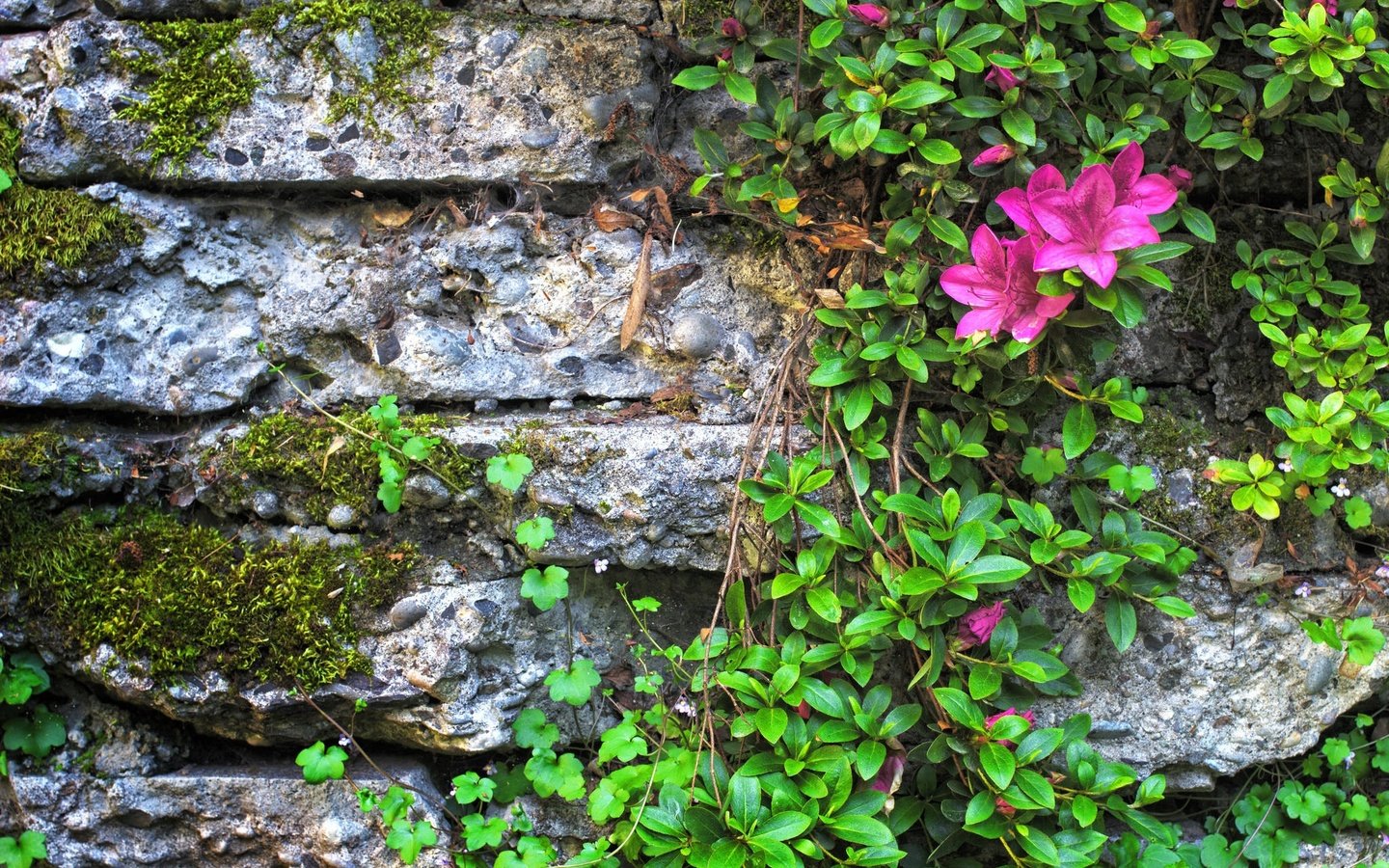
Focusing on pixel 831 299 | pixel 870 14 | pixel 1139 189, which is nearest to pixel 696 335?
pixel 831 299

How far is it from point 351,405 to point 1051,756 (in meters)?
1.84

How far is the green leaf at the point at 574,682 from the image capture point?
213 centimetres

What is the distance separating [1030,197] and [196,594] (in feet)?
6.63

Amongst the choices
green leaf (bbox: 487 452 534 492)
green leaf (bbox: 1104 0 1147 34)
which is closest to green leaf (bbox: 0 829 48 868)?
green leaf (bbox: 487 452 534 492)

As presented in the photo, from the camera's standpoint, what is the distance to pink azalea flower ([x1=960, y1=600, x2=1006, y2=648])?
6.93ft

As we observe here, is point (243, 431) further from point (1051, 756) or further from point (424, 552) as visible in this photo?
point (1051, 756)

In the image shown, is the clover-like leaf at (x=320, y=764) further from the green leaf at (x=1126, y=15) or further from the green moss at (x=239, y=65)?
the green leaf at (x=1126, y=15)

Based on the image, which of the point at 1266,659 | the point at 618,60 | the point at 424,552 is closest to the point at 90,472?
the point at 424,552

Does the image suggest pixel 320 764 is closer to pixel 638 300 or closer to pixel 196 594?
pixel 196 594

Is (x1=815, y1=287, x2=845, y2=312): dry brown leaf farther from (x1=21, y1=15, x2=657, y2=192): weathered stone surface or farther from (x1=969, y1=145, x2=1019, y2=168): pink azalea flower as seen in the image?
(x1=21, y1=15, x2=657, y2=192): weathered stone surface

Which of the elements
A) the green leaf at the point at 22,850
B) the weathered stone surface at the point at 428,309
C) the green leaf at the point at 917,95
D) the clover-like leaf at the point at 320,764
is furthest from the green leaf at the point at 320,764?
the green leaf at the point at 917,95

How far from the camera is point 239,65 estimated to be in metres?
2.32

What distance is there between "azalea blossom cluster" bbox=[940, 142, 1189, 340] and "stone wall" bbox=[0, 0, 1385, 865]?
464mm

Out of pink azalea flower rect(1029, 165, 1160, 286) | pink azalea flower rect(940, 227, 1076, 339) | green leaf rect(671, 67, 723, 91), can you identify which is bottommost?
pink azalea flower rect(940, 227, 1076, 339)
